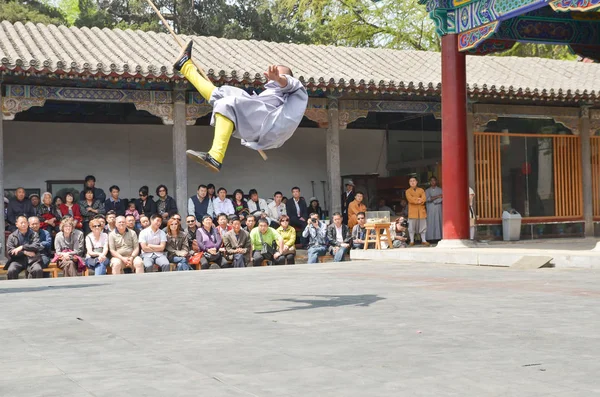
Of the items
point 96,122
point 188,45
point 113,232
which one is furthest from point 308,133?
point 188,45

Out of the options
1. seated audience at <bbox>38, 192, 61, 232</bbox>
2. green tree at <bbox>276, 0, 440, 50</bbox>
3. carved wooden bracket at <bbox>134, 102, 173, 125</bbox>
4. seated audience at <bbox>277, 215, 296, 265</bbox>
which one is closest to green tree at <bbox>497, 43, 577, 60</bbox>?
green tree at <bbox>276, 0, 440, 50</bbox>

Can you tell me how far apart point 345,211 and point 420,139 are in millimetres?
3496

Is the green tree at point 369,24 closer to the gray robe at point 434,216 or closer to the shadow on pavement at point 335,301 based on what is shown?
the gray robe at point 434,216

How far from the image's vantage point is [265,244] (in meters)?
13.7

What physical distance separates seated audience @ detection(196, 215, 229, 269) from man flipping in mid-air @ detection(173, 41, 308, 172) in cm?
581

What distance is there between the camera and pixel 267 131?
7.44 metres

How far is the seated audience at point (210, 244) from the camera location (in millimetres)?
13219

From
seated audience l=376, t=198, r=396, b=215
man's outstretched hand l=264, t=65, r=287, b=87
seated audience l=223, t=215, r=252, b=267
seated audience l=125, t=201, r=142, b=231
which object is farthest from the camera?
seated audience l=376, t=198, r=396, b=215

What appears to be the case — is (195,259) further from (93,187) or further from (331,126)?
(331,126)

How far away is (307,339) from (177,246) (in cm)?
826

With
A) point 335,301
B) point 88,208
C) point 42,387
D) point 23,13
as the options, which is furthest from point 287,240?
point 23,13

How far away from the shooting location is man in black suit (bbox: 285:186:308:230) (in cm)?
1606

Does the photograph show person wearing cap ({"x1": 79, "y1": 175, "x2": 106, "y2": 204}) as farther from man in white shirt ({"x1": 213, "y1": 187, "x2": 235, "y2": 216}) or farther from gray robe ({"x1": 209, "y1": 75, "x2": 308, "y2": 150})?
gray robe ({"x1": 209, "y1": 75, "x2": 308, "y2": 150})

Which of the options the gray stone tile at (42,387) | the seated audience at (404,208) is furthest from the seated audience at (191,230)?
the gray stone tile at (42,387)
